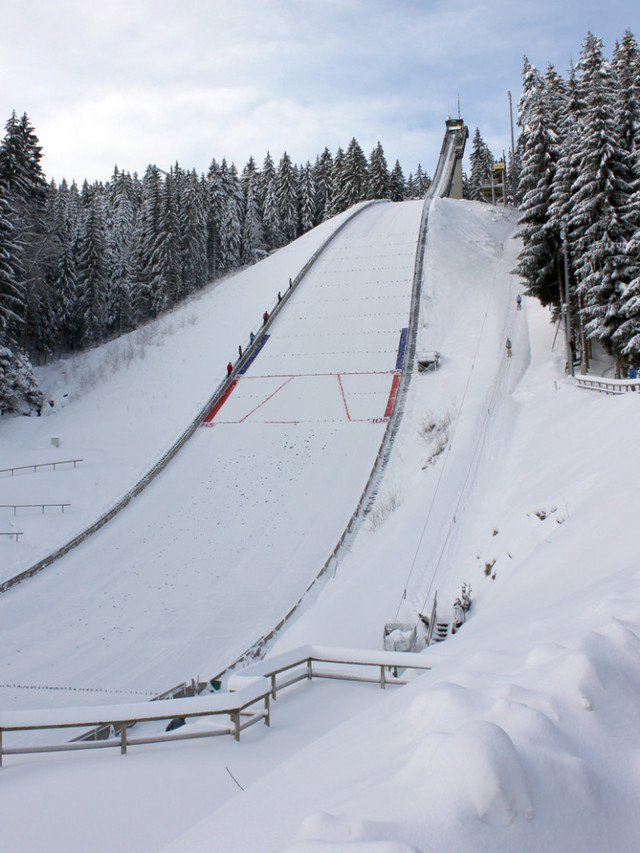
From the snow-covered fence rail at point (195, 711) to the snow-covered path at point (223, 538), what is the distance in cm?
683

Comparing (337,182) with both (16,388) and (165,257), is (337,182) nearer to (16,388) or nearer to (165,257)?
(165,257)

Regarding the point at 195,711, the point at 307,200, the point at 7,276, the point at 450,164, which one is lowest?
the point at 195,711

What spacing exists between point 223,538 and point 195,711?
14432 millimetres

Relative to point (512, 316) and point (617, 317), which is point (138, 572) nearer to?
point (617, 317)

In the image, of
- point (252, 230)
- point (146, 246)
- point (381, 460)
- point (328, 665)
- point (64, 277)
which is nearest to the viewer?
point (328, 665)

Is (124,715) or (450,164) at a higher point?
(450,164)

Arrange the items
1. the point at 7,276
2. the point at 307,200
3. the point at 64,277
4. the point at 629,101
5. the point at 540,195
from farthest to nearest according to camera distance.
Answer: the point at 307,200 → the point at 64,277 → the point at 7,276 → the point at 540,195 → the point at 629,101

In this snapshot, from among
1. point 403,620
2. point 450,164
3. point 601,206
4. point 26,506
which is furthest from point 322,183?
point 403,620

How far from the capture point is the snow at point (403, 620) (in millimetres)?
2809

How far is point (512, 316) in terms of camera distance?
3647 cm

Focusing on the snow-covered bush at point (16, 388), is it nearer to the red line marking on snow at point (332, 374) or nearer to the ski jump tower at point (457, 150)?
the red line marking on snow at point (332, 374)

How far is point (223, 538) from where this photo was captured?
781 inches

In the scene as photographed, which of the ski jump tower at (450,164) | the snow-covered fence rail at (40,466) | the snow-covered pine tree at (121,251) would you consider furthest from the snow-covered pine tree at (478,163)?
the snow-covered fence rail at (40,466)

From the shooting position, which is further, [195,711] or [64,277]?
[64,277]
